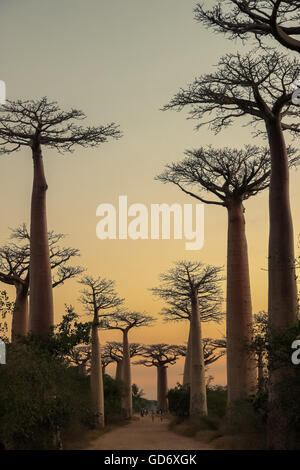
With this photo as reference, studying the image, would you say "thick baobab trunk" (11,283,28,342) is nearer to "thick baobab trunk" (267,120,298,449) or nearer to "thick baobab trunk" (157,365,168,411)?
"thick baobab trunk" (267,120,298,449)

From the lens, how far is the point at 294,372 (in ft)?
44.9

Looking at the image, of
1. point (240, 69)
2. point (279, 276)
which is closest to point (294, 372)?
point (279, 276)

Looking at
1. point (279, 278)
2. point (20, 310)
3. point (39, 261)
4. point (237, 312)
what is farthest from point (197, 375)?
point (279, 278)

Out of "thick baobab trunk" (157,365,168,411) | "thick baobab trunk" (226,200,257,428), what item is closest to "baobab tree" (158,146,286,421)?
"thick baobab trunk" (226,200,257,428)

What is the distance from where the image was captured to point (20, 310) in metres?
25.1

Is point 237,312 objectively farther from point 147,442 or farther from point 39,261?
point 39,261

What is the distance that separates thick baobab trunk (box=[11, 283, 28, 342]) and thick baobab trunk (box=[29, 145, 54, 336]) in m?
5.03

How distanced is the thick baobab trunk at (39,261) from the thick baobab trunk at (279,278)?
690 centimetres

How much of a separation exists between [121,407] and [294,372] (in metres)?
21.5

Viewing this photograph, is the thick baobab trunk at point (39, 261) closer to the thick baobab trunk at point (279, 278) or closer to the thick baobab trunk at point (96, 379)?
the thick baobab trunk at point (96, 379)

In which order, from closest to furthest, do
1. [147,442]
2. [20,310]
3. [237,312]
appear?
[147,442] → [237,312] → [20,310]

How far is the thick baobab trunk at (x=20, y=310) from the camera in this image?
25000 mm

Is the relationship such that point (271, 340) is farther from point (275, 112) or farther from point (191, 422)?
point (191, 422)

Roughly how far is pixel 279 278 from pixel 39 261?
300 inches
